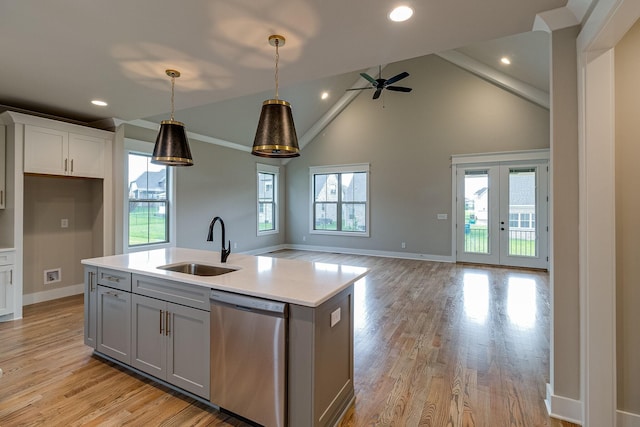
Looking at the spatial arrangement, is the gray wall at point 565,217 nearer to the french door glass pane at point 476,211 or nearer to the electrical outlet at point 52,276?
the french door glass pane at point 476,211

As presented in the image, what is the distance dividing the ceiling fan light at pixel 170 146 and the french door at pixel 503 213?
244 inches

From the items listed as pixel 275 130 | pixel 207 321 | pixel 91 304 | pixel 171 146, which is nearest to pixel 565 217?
pixel 275 130

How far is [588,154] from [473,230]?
553 centimetres

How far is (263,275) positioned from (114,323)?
4.70 feet

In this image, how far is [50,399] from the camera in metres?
2.11

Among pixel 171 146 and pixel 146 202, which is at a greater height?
pixel 171 146

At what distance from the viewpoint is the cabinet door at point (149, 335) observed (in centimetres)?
215

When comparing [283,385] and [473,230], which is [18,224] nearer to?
[283,385]

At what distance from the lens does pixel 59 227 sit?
14.1 ft

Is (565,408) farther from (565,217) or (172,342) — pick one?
(172,342)

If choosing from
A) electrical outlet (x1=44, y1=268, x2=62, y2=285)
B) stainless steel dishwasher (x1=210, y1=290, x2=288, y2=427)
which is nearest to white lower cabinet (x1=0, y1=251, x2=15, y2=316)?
electrical outlet (x1=44, y1=268, x2=62, y2=285)

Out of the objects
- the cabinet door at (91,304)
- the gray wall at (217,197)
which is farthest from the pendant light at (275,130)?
the gray wall at (217,197)

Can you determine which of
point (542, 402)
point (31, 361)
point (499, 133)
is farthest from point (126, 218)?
point (499, 133)

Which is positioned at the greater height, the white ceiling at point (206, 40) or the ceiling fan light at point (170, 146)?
the white ceiling at point (206, 40)
